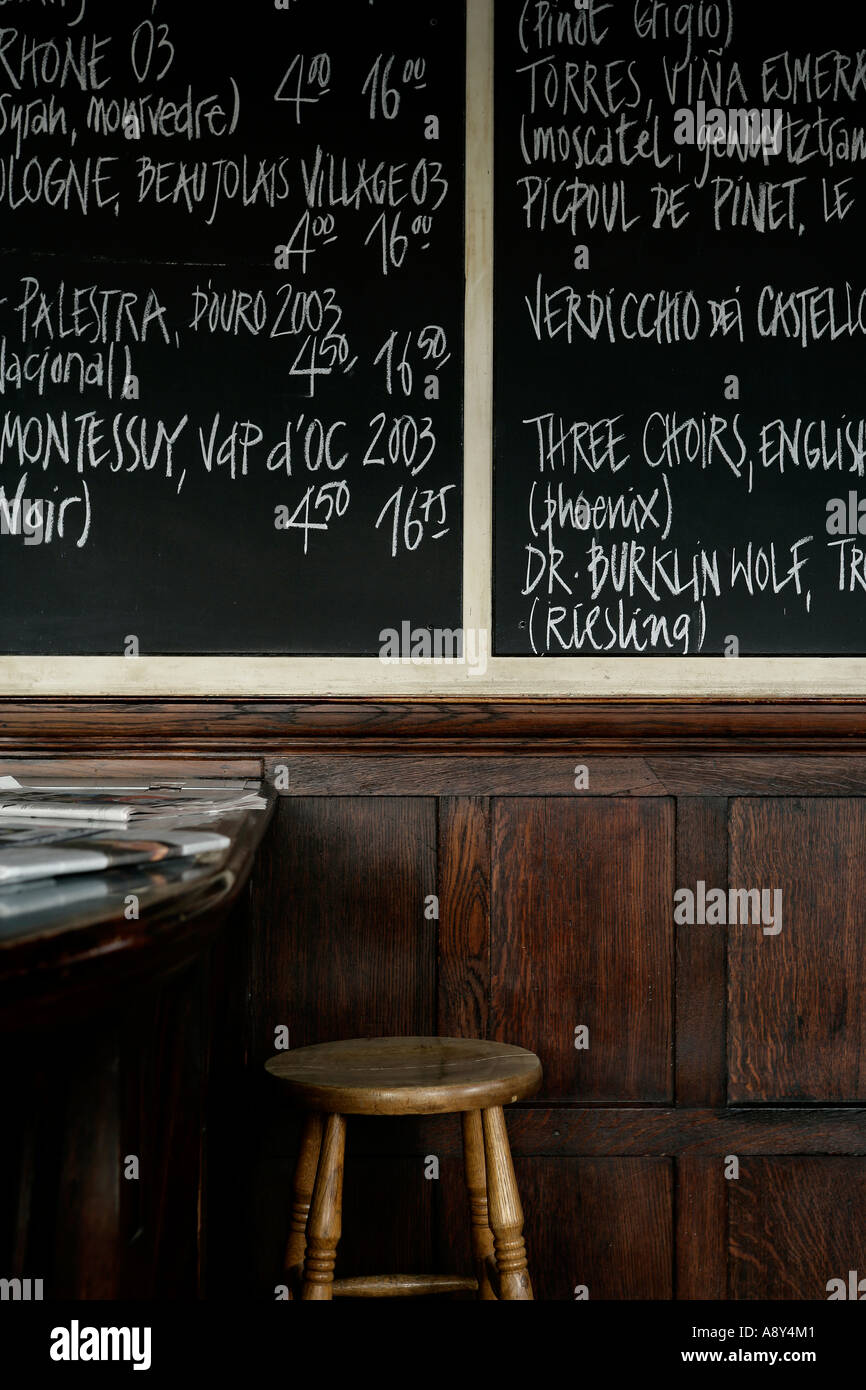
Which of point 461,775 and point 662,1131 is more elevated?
point 461,775

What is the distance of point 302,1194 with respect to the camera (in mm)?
1854

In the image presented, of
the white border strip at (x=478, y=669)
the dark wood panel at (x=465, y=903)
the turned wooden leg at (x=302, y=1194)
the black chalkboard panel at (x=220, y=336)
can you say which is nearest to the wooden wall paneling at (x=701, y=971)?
the white border strip at (x=478, y=669)

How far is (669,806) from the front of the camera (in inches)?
87.9

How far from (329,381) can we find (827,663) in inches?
44.9

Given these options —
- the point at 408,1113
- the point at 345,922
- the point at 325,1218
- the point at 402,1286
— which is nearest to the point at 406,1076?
the point at 408,1113

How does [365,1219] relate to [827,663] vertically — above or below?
below

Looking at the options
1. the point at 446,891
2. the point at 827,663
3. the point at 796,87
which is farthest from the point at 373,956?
the point at 796,87

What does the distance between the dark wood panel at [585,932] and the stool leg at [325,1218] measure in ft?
1.82

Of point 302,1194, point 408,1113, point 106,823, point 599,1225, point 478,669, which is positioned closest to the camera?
point 106,823

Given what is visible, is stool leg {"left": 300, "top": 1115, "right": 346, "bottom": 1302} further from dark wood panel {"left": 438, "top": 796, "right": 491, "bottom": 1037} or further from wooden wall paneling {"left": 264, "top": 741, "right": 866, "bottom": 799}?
wooden wall paneling {"left": 264, "top": 741, "right": 866, "bottom": 799}

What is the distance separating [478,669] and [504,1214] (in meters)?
1.00

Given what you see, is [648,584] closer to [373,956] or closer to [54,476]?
[373,956]

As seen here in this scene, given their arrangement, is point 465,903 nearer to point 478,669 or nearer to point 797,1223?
point 478,669

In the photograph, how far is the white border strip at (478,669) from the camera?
2.28 m
